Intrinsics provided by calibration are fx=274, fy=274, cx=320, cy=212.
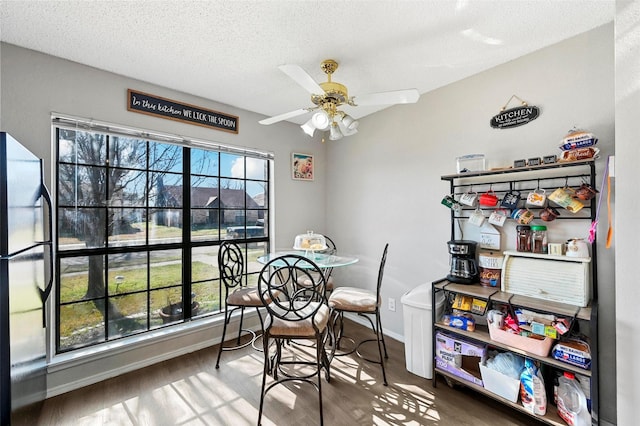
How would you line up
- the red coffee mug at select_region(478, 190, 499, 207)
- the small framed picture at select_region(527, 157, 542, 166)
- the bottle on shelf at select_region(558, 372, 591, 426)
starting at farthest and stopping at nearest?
the red coffee mug at select_region(478, 190, 499, 207) → the small framed picture at select_region(527, 157, 542, 166) → the bottle on shelf at select_region(558, 372, 591, 426)

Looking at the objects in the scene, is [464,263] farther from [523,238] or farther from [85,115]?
[85,115]

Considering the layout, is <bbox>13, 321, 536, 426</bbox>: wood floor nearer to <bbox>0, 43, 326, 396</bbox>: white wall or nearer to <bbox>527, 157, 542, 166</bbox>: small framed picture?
<bbox>0, 43, 326, 396</bbox>: white wall

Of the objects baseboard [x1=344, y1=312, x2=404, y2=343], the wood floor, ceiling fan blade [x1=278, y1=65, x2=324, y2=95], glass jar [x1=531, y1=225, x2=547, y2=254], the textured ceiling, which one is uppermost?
the textured ceiling

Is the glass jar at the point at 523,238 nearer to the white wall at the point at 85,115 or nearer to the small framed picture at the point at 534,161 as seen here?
the small framed picture at the point at 534,161

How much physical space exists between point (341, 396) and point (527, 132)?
2377 millimetres

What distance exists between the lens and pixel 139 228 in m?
2.50

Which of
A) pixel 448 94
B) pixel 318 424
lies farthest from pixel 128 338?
pixel 448 94

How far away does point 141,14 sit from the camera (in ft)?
5.21

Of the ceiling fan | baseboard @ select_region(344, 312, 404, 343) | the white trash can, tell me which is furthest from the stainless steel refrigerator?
baseboard @ select_region(344, 312, 404, 343)

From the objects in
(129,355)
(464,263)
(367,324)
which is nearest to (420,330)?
(464,263)

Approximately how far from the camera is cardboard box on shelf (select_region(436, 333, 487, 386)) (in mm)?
1927

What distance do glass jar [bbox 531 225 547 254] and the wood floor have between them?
109 cm

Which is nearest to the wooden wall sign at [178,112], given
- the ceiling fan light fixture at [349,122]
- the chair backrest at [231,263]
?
the chair backrest at [231,263]

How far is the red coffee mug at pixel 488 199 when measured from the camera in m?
2.11
